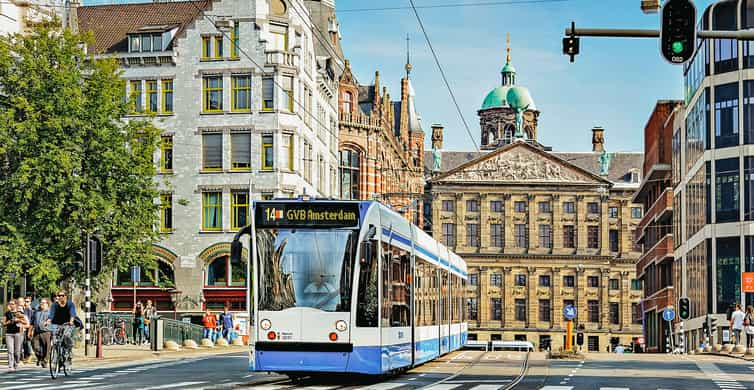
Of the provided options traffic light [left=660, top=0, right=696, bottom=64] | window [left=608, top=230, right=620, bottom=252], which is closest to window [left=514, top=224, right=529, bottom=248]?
window [left=608, top=230, right=620, bottom=252]

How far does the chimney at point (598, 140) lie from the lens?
154 meters

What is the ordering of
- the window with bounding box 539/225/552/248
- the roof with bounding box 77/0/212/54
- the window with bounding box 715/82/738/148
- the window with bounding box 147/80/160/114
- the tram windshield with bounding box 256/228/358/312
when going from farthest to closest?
1. the window with bounding box 539/225/552/248
2. the roof with bounding box 77/0/212/54
3. the window with bounding box 147/80/160/114
4. the window with bounding box 715/82/738/148
5. the tram windshield with bounding box 256/228/358/312

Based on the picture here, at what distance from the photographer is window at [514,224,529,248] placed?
14062cm

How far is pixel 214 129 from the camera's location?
64312mm

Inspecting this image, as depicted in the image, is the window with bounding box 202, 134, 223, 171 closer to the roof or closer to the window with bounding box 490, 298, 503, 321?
the roof

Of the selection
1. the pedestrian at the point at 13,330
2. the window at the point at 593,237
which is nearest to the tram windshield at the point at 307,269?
the pedestrian at the point at 13,330

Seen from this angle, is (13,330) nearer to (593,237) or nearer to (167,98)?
(167,98)

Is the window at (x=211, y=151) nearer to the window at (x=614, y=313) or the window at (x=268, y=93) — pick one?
the window at (x=268, y=93)

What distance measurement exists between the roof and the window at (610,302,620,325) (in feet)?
270

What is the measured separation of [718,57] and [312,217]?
42.5 metres

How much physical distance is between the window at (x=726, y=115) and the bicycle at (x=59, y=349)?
40872 millimetres

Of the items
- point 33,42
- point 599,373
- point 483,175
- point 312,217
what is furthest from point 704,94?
point 483,175

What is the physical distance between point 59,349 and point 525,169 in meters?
116

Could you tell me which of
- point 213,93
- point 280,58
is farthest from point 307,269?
point 213,93
